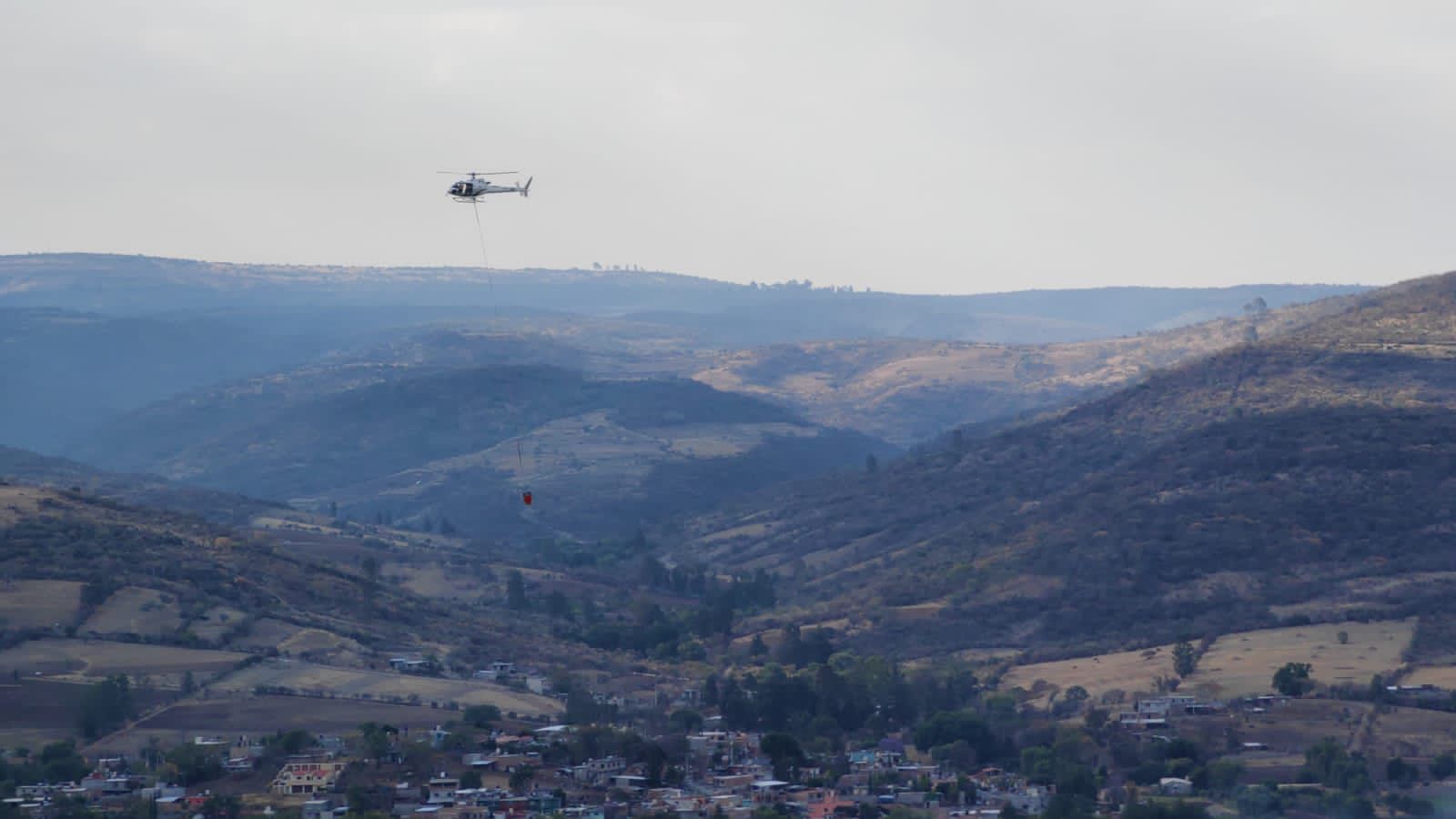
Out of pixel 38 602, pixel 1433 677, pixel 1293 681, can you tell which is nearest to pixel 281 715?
pixel 38 602

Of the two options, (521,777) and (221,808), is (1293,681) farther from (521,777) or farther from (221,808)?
(221,808)

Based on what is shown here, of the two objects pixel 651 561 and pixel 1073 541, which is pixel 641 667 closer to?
→ pixel 1073 541

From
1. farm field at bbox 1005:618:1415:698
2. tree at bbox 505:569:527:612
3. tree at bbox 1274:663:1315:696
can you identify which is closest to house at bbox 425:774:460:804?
farm field at bbox 1005:618:1415:698

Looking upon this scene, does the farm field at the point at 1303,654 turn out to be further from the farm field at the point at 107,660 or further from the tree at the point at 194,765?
the farm field at the point at 107,660

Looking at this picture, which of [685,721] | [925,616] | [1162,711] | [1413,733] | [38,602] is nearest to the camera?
[1413,733]

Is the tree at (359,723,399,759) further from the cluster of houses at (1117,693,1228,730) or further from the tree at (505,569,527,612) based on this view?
the tree at (505,569,527,612)

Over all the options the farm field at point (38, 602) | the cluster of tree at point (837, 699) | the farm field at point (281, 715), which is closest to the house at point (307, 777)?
the farm field at point (281, 715)

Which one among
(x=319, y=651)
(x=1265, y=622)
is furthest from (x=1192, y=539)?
(x=319, y=651)
